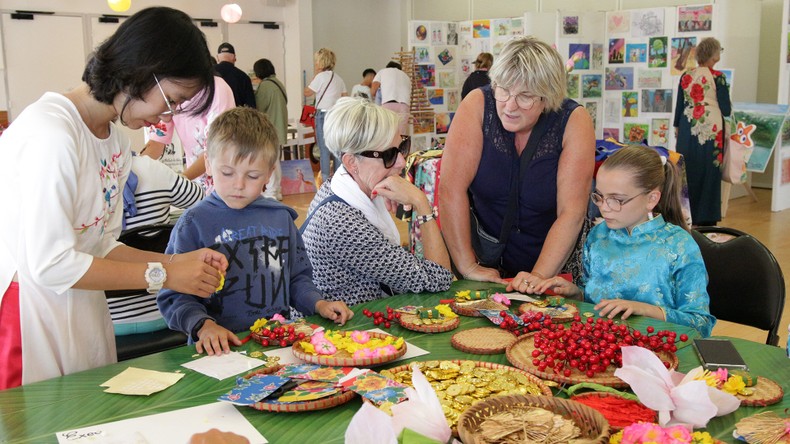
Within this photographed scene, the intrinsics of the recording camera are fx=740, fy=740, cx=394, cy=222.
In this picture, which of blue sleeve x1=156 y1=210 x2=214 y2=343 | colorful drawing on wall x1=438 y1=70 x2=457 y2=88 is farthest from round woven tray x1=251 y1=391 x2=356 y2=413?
colorful drawing on wall x1=438 y1=70 x2=457 y2=88

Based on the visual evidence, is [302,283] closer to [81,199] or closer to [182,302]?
[182,302]

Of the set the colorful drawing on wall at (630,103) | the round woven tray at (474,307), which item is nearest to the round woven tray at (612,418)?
the round woven tray at (474,307)

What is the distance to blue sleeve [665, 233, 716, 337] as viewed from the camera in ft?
7.04

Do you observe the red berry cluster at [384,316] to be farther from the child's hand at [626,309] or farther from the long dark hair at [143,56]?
the long dark hair at [143,56]

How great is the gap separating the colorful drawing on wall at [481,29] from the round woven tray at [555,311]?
8.86 m

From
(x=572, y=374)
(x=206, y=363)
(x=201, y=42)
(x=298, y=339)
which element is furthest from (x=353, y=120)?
(x=572, y=374)

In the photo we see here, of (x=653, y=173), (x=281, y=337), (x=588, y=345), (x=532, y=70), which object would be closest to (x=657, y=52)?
(x=532, y=70)

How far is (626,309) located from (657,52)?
726 centimetres

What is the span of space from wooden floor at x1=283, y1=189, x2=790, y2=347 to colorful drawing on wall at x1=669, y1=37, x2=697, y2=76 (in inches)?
66.6

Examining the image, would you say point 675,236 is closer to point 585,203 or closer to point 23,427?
point 585,203

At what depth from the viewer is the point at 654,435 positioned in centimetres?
118

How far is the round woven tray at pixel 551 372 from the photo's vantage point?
1.56 meters

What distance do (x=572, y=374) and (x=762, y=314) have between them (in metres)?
1.14

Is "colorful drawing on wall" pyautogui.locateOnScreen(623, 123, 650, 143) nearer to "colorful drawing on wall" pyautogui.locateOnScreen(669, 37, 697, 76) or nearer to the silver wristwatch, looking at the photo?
"colorful drawing on wall" pyautogui.locateOnScreen(669, 37, 697, 76)
